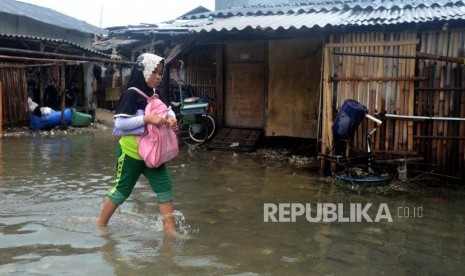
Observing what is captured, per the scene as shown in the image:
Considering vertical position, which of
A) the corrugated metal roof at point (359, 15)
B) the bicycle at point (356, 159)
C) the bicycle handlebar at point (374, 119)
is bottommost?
the bicycle at point (356, 159)

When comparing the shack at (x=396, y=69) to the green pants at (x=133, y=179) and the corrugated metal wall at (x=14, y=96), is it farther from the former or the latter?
the corrugated metal wall at (x=14, y=96)

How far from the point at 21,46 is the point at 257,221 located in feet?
44.6

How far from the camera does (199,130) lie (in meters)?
11.5

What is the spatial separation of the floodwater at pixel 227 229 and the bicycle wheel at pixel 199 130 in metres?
3.58

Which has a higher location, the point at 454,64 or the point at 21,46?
the point at 21,46

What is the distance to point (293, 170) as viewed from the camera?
8.44 metres

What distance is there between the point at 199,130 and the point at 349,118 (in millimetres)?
4962

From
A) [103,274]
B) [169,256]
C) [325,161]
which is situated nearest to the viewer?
[103,274]

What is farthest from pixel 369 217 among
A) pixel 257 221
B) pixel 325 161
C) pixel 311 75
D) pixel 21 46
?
pixel 21 46

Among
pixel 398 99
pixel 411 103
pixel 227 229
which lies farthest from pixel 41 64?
pixel 227 229

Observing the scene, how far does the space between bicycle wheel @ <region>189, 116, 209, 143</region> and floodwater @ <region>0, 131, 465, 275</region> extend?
3582 mm

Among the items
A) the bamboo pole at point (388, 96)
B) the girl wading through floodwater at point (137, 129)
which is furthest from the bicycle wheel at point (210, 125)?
the girl wading through floodwater at point (137, 129)

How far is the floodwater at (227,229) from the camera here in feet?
12.5

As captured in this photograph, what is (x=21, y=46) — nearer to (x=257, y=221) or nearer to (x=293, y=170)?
(x=293, y=170)
